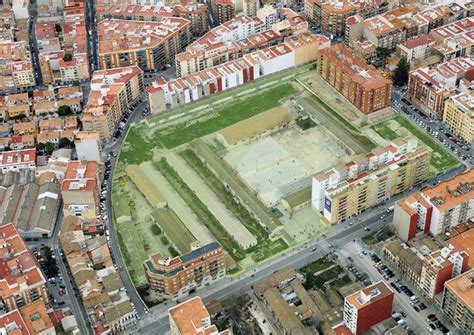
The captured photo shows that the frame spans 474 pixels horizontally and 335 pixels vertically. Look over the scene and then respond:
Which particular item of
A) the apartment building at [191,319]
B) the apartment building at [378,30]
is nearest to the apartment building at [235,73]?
the apartment building at [378,30]

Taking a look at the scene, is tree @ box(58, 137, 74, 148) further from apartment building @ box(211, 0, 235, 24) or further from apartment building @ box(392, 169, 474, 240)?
apartment building @ box(392, 169, 474, 240)

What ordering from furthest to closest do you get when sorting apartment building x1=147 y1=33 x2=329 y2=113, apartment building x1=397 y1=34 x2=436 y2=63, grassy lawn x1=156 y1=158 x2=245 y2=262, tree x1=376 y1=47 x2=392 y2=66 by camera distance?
tree x1=376 y1=47 x2=392 y2=66 < apartment building x1=397 y1=34 x2=436 y2=63 < apartment building x1=147 y1=33 x2=329 y2=113 < grassy lawn x1=156 y1=158 x2=245 y2=262

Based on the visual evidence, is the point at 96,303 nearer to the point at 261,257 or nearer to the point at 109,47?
the point at 261,257

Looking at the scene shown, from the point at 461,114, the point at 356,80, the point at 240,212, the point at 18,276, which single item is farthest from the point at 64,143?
the point at 461,114

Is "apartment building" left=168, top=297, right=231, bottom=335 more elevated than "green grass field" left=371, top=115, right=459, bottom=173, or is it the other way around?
"apartment building" left=168, top=297, right=231, bottom=335

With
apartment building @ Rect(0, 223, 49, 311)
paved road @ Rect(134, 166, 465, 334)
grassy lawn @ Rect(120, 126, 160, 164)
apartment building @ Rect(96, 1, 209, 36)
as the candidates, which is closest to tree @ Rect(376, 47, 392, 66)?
paved road @ Rect(134, 166, 465, 334)

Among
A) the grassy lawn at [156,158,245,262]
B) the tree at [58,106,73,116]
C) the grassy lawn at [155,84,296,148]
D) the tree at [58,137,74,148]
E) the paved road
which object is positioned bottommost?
the paved road

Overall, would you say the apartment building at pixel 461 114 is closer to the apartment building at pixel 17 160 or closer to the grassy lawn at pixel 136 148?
the grassy lawn at pixel 136 148

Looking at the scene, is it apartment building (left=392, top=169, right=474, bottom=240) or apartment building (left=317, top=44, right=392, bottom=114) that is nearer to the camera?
apartment building (left=392, top=169, right=474, bottom=240)
